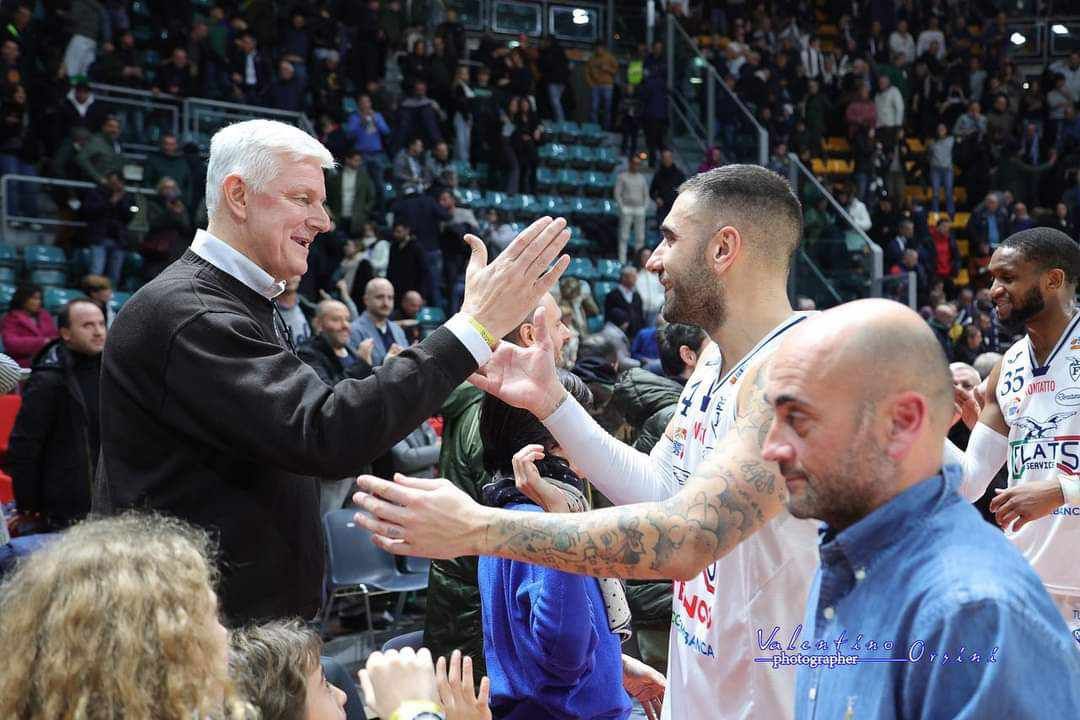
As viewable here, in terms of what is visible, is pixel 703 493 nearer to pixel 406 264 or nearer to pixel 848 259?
pixel 406 264

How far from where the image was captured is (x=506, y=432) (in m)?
3.42

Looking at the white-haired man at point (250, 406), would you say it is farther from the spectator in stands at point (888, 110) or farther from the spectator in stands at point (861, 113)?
the spectator in stands at point (888, 110)

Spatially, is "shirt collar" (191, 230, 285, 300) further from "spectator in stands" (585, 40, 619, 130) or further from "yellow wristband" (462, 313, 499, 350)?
"spectator in stands" (585, 40, 619, 130)

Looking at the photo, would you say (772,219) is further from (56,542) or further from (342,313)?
(342,313)

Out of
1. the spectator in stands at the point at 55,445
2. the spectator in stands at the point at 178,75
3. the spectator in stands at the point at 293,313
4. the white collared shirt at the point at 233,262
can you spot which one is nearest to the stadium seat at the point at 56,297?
the spectator in stands at the point at 293,313

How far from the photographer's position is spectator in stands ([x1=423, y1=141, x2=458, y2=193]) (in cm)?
1553

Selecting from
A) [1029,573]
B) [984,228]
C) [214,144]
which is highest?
[214,144]

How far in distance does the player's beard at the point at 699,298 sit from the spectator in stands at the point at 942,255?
54.7ft

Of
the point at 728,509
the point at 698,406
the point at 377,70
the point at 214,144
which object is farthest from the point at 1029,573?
the point at 377,70

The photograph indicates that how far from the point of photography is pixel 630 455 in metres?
3.18

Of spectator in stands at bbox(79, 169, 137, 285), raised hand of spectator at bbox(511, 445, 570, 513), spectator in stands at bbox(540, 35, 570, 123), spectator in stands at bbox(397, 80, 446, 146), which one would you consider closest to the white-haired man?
raised hand of spectator at bbox(511, 445, 570, 513)

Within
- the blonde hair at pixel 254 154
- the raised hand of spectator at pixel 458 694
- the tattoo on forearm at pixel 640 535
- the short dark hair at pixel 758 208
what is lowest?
the raised hand of spectator at pixel 458 694

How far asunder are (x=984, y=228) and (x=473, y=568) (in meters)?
18.2

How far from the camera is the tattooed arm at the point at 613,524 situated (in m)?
2.24
